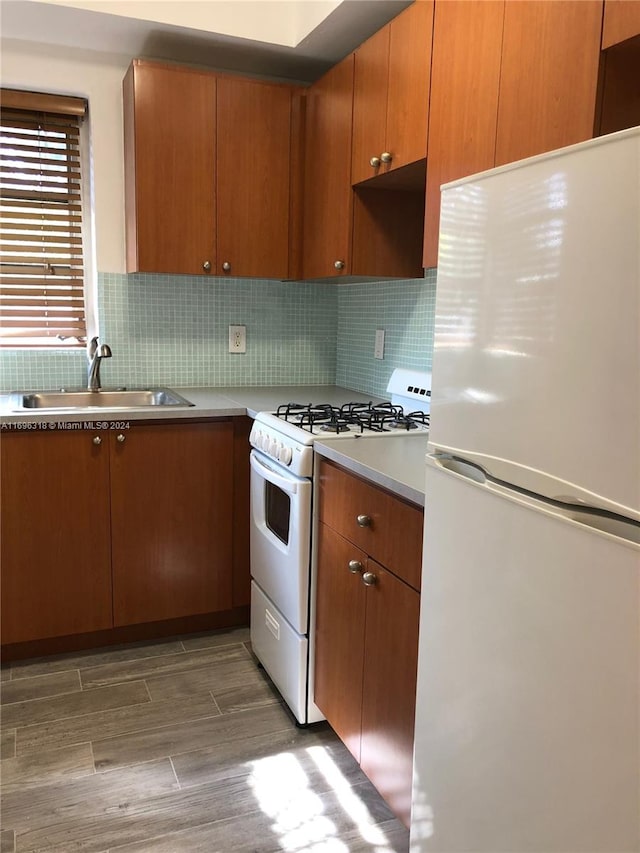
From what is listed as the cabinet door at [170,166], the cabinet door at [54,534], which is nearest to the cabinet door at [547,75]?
the cabinet door at [170,166]

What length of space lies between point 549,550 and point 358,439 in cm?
101

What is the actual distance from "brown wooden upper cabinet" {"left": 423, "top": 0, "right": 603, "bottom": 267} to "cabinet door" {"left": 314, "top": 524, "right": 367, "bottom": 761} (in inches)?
33.8

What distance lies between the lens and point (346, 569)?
5.96ft

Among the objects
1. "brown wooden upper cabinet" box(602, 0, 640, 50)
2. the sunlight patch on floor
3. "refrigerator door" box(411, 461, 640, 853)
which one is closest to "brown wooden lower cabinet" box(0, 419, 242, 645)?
the sunlight patch on floor

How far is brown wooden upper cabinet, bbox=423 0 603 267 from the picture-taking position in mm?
1433

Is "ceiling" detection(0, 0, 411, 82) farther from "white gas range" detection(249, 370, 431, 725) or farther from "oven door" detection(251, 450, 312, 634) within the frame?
"oven door" detection(251, 450, 312, 634)

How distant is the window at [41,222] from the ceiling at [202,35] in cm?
27

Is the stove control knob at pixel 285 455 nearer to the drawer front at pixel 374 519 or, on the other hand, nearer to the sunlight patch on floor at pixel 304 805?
the drawer front at pixel 374 519

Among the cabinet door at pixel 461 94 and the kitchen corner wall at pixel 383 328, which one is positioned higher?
the cabinet door at pixel 461 94

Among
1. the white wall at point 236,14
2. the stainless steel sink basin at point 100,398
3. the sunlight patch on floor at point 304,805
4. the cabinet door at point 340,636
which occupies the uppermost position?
the white wall at point 236,14

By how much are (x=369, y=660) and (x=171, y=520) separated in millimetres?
1133

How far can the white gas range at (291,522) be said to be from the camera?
1991mm

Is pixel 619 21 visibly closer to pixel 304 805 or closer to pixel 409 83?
pixel 409 83

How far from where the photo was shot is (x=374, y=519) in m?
1.64
